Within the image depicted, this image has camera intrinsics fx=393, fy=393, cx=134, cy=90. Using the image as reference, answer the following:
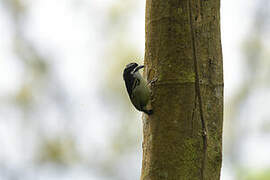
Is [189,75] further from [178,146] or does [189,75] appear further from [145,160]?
[145,160]

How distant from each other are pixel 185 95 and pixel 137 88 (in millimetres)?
269

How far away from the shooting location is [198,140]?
176 cm

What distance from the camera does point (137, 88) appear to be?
1.94m

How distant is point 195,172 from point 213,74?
46 centimetres

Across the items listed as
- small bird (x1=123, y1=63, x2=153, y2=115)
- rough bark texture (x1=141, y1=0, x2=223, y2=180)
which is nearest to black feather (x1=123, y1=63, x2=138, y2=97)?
small bird (x1=123, y1=63, x2=153, y2=115)

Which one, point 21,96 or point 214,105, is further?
point 21,96

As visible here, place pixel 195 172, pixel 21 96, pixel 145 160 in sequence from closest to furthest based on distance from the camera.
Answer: pixel 195 172 → pixel 145 160 → pixel 21 96

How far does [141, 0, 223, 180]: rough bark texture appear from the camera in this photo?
176cm

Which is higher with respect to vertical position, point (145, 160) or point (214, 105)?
point (214, 105)

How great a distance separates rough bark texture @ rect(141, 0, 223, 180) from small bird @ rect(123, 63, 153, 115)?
4cm

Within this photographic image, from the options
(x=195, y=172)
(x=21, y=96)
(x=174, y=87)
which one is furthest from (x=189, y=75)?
(x=21, y=96)

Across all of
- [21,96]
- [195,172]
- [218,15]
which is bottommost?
[21,96]

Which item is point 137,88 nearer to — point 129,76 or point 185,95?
point 129,76

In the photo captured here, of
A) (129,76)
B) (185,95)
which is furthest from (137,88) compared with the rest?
(185,95)
